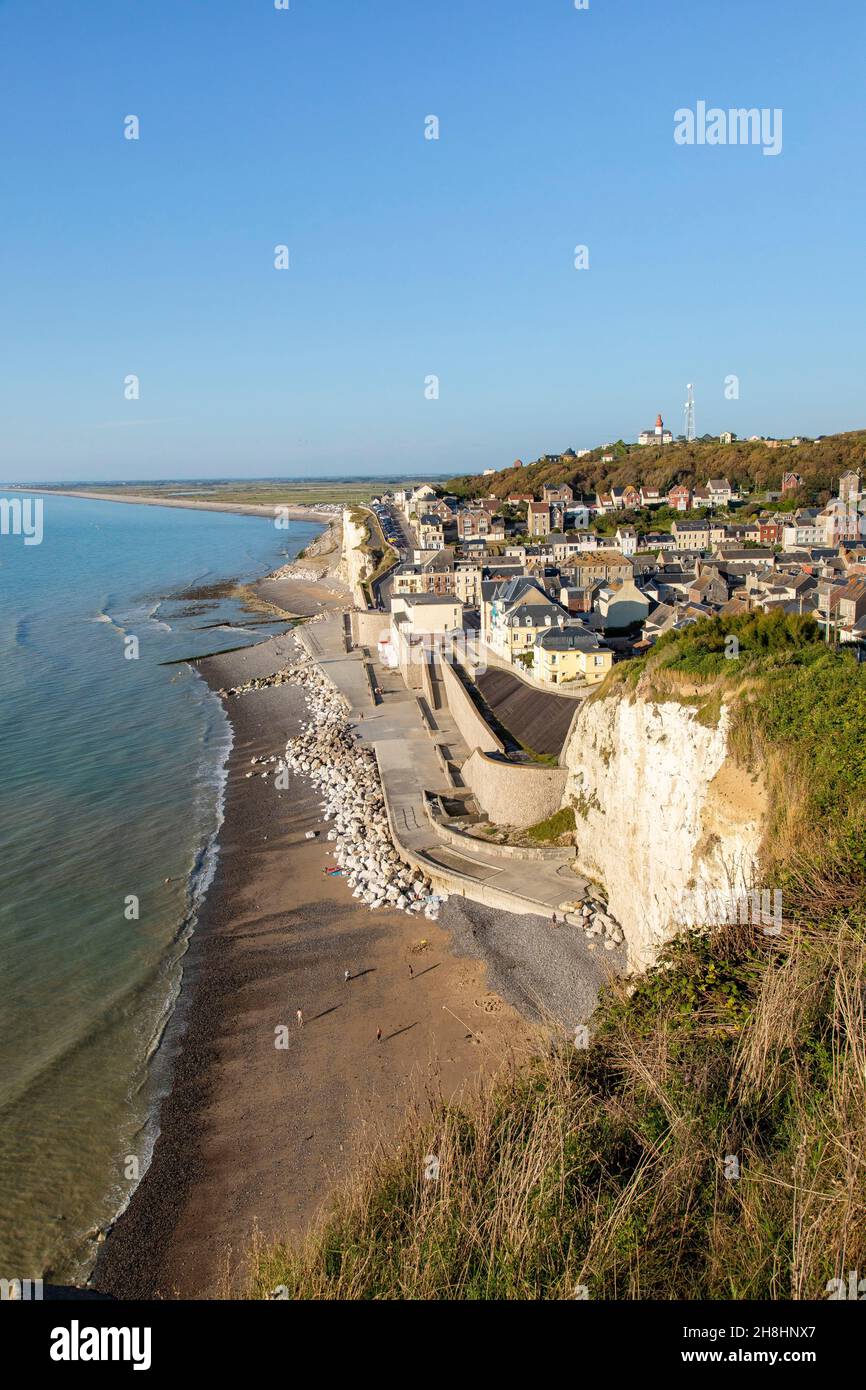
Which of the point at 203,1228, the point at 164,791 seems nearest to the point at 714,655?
the point at 203,1228

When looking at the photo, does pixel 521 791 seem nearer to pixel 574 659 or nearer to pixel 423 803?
pixel 423 803

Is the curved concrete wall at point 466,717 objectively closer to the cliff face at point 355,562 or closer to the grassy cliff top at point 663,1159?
the grassy cliff top at point 663,1159

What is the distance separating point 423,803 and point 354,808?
2.92 meters

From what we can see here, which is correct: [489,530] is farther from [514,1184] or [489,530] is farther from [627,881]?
[514,1184]

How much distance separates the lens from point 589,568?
52.1 metres

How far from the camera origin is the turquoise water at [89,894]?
13.8 meters

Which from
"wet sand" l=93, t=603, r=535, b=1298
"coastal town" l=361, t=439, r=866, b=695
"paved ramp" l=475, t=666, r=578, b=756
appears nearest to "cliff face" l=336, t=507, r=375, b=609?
"coastal town" l=361, t=439, r=866, b=695

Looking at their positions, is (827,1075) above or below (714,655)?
below

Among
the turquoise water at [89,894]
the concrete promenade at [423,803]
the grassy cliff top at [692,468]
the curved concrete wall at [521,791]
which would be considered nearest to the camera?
the turquoise water at [89,894]

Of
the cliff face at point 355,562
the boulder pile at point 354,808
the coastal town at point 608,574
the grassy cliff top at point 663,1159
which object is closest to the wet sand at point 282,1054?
the boulder pile at point 354,808

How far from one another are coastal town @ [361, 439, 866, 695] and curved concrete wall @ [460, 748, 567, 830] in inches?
236

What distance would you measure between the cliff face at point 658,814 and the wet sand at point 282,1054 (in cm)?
360

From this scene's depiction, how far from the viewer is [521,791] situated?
22641mm

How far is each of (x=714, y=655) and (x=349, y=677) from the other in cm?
2834
